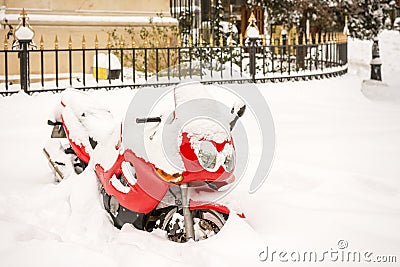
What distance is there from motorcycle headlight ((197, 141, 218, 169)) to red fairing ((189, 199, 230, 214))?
25cm

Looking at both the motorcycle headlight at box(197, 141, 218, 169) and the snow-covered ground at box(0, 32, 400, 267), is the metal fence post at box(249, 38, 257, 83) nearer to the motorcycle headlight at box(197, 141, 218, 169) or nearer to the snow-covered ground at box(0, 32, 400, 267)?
the snow-covered ground at box(0, 32, 400, 267)

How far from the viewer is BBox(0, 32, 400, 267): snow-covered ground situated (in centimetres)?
327

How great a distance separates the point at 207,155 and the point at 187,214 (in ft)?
1.25

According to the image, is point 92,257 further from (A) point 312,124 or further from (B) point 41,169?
(A) point 312,124

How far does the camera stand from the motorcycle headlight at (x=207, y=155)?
3377 millimetres

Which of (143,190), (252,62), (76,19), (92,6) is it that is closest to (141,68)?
(76,19)

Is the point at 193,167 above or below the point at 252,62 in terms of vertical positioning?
below

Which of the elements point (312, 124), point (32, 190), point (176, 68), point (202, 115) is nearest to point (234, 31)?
point (176, 68)

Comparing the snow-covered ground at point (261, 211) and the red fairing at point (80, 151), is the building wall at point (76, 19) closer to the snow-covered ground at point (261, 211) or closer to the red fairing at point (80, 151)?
the snow-covered ground at point (261, 211)

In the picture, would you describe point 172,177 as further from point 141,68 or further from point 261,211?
→ point 141,68

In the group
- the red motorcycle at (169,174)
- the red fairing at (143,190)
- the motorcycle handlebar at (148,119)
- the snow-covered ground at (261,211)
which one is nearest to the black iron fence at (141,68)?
the snow-covered ground at (261,211)

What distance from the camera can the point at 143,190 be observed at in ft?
11.8

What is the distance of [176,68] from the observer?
10453mm

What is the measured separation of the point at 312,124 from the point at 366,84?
20.0 ft
